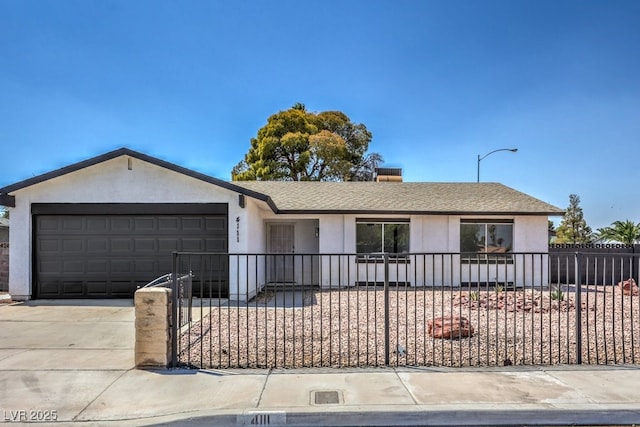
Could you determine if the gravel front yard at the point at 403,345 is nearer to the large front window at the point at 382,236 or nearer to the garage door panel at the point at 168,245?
the garage door panel at the point at 168,245

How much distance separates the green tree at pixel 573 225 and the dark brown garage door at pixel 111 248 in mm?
39773

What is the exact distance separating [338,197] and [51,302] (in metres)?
10.0

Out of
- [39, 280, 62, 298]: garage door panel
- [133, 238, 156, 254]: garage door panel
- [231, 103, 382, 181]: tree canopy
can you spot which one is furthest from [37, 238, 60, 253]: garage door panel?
[231, 103, 382, 181]: tree canopy

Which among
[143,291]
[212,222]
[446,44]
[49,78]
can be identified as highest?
[446,44]

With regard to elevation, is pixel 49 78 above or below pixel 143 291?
above

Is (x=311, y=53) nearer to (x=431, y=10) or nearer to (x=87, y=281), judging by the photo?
(x=431, y=10)

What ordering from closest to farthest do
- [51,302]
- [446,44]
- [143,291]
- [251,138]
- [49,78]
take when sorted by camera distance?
[143,291], [51,302], [49,78], [446,44], [251,138]

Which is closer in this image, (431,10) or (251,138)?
(431,10)

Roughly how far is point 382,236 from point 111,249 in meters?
9.06

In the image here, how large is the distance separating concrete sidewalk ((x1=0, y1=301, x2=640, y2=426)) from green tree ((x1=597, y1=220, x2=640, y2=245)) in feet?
70.0

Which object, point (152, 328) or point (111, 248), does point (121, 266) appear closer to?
point (111, 248)

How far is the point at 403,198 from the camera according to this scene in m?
15.8

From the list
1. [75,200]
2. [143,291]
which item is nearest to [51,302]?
[75,200]

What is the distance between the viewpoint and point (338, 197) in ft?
52.1
